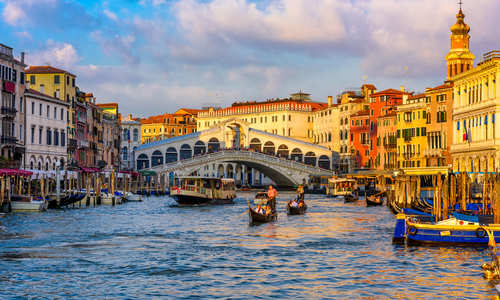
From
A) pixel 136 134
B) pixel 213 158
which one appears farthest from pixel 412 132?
pixel 136 134

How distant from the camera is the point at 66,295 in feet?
48.5

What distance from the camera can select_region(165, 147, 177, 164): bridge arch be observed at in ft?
247

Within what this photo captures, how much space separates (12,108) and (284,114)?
5348 centimetres

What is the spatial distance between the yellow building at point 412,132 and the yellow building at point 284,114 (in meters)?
28.5

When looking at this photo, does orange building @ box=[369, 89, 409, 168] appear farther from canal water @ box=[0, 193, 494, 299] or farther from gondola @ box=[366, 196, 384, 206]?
canal water @ box=[0, 193, 494, 299]

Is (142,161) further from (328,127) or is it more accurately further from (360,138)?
(328,127)

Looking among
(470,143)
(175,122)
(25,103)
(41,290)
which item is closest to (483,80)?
(470,143)

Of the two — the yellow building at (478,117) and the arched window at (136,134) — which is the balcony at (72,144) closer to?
the yellow building at (478,117)

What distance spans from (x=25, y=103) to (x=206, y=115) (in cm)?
6046

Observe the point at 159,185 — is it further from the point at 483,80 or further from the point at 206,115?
the point at 206,115

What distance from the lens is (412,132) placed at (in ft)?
200

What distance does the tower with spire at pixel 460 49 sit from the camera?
2190 inches

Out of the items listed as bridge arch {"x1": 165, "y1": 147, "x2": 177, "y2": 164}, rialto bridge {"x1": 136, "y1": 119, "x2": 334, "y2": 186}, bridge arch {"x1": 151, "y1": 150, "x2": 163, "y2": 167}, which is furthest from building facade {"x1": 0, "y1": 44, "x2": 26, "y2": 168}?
bridge arch {"x1": 165, "y1": 147, "x2": 177, "y2": 164}

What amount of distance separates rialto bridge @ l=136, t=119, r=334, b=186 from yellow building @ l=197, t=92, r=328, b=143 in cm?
732
